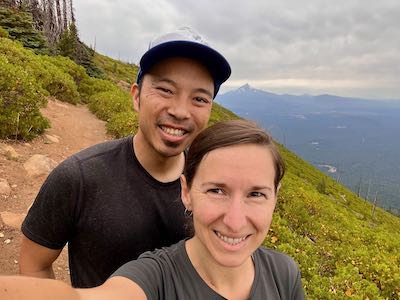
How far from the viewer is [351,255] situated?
10.2m

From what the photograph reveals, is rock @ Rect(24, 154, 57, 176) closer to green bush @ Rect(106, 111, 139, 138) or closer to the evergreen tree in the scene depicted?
green bush @ Rect(106, 111, 139, 138)

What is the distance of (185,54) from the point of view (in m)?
2.56

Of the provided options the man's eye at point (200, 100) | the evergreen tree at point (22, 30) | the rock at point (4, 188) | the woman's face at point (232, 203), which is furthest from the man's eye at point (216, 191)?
the evergreen tree at point (22, 30)

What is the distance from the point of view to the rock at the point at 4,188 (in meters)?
7.91

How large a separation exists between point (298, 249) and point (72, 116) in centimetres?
1119

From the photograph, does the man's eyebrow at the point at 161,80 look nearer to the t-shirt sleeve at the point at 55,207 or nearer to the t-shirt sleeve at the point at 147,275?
the t-shirt sleeve at the point at 55,207

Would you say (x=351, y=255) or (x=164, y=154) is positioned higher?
(x=164, y=154)

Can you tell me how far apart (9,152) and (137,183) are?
789cm

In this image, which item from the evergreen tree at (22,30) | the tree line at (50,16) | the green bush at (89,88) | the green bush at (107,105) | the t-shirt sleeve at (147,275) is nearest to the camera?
the t-shirt sleeve at (147,275)

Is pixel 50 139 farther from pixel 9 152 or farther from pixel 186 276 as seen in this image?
pixel 186 276

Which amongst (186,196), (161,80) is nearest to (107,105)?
(161,80)

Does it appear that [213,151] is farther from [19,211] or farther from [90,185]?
[19,211]

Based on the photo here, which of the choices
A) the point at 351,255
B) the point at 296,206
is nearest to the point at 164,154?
the point at 351,255

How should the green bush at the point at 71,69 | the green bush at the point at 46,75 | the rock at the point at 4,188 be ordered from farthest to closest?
1. the green bush at the point at 71,69
2. the green bush at the point at 46,75
3. the rock at the point at 4,188
